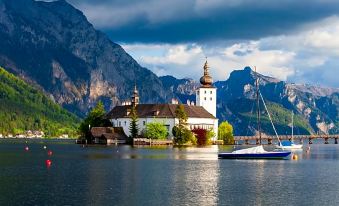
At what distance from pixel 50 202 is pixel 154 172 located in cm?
3360

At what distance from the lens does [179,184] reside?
72.7 m

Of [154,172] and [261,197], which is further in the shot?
[154,172]

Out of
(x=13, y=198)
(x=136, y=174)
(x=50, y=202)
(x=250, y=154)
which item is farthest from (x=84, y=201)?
(x=250, y=154)

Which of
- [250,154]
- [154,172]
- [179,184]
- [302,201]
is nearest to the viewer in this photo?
[302,201]

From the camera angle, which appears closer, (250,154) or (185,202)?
(185,202)

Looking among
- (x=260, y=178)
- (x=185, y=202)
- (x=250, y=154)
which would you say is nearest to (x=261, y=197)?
(x=185, y=202)

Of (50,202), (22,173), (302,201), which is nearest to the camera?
(50,202)

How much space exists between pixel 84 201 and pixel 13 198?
650cm

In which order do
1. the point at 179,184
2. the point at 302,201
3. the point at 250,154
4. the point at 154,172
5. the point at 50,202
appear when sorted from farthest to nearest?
the point at 250,154 < the point at 154,172 < the point at 179,184 < the point at 302,201 < the point at 50,202

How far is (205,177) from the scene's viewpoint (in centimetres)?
8225

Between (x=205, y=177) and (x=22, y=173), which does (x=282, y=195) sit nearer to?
(x=205, y=177)

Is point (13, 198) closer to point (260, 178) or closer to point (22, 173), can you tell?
point (22, 173)

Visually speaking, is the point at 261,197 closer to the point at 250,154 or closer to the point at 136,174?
the point at 136,174

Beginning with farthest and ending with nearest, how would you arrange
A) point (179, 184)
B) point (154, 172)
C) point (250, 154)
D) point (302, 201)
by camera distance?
point (250, 154)
point (154, 172)
point (179, 184)
point (302, 201)
